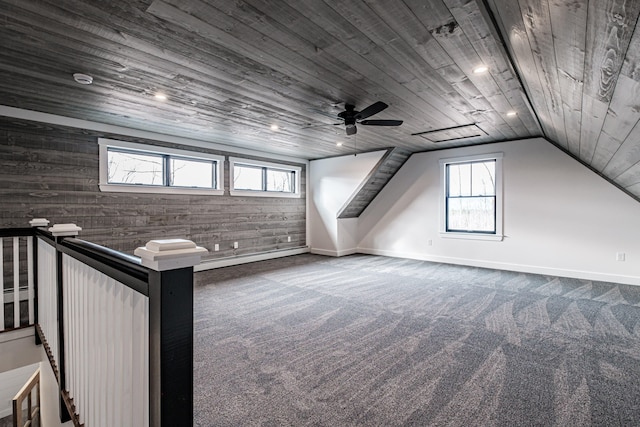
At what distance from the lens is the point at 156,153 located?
5039 millimetres

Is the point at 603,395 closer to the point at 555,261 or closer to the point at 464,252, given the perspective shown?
the point at 555,261

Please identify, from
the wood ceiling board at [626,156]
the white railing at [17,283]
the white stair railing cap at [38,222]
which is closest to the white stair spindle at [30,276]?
the white railing at [17,283]

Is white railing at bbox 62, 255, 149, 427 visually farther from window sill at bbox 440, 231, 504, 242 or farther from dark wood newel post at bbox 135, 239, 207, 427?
window sill at bbox 440, 231, 504, 242

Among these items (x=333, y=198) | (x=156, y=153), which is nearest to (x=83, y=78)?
(x=156, y=153)

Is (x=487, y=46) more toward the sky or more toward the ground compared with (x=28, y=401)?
more toward the sky

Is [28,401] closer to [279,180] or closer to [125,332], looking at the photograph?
[125,332]

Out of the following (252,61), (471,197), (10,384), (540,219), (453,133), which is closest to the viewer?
(252,61)

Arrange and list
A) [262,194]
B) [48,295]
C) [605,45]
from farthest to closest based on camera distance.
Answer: [262,194] < [48,295] < [605,45]

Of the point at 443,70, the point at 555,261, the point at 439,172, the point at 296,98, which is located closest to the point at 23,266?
the point at 296,98

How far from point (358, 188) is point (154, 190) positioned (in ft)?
12.8

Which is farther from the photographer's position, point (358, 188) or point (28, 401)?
point (358, 188)

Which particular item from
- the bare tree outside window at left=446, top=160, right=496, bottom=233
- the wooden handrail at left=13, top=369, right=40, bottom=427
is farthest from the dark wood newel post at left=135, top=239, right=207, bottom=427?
the bare tree outside window at left=446, top=160, right=496, bottom=233

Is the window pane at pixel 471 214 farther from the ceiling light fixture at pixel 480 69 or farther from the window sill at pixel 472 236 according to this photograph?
the ceiling light fixture at pixel 480 69

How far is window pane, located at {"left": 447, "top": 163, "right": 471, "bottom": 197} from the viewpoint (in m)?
6.12
